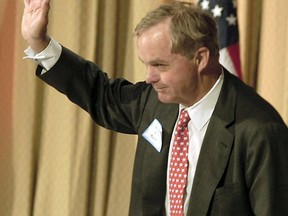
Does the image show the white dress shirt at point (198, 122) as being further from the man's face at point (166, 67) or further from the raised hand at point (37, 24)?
the raised hand at point (37, 24)

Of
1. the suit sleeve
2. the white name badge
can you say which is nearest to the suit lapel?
the white name badge

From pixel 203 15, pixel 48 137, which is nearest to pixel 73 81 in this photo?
pixel 203 15

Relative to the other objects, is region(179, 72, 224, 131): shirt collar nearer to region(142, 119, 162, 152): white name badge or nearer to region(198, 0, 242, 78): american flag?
region(142, 119, 162, 152): white name badge

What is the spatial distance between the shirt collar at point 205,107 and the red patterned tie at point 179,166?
31mm

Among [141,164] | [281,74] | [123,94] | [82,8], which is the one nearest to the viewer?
[141,164]

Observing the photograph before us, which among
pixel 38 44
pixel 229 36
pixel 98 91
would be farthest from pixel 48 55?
pixel 229 36

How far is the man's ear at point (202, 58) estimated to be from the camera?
1526 mm

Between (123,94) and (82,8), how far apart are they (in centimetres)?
119

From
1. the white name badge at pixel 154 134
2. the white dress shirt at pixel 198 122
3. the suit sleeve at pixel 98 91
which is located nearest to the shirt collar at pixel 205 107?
the white dress shirt at pixel 198 122

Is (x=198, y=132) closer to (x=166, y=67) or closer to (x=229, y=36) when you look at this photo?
(x=166, y=67)

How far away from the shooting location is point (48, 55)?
1736mm

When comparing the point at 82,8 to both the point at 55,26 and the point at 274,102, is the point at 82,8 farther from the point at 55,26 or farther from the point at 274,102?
the point at 274,102

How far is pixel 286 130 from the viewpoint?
4.83 ft

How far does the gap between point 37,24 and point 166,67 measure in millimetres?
393
